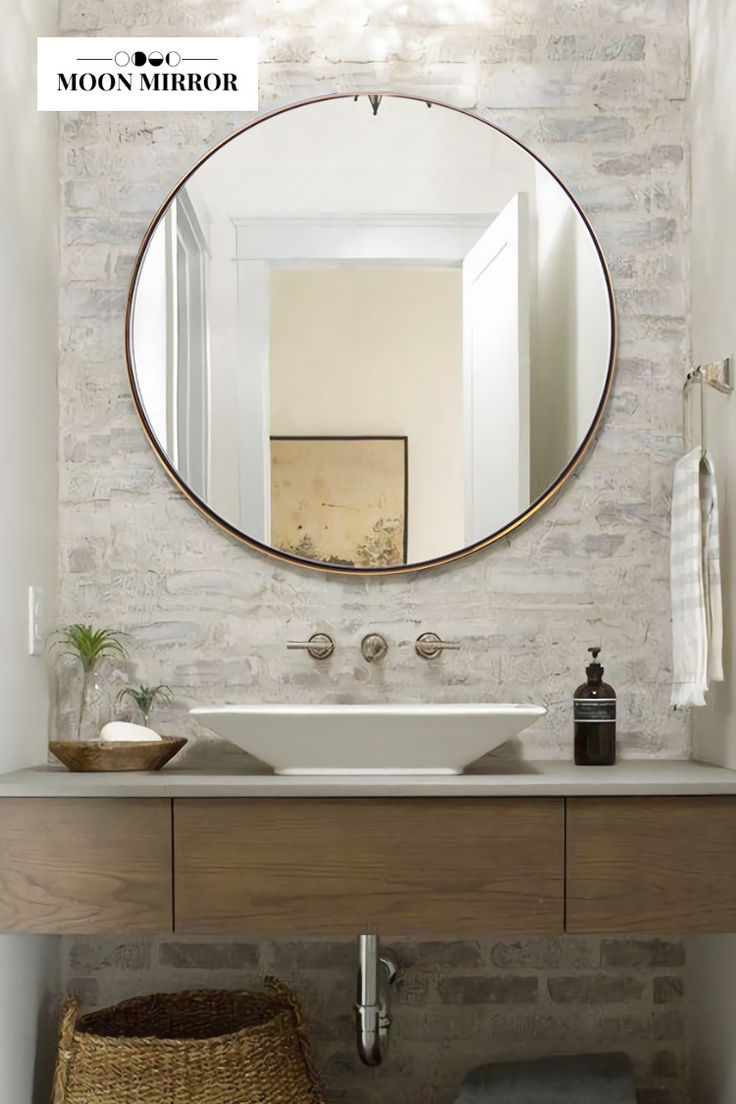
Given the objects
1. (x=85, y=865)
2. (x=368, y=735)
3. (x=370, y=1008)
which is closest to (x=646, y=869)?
(x=368, y=735)

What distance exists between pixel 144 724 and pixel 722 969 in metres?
1.17

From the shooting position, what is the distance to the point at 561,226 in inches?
93.5

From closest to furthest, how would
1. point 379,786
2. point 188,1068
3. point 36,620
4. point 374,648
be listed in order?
1. point 379,786
2. point 188,1068
3. point 36,620
4. point 374,648

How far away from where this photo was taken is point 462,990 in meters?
2.34

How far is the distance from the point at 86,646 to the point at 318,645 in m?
0.45

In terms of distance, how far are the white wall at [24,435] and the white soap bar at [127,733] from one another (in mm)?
168

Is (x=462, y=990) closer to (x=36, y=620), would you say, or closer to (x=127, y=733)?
(x=127, y=733)

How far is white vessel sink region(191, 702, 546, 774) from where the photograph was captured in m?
1.88

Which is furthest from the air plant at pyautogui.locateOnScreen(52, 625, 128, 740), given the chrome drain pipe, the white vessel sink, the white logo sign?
the white logo sign

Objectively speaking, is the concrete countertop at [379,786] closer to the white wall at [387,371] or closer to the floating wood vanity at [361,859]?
the floating wood vanity at [361,859]

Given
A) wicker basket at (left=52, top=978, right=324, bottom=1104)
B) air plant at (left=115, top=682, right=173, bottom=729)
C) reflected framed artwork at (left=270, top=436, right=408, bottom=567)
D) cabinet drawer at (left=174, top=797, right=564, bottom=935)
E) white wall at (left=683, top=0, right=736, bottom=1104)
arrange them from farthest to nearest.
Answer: reflected framed artwork at (left=270, top=436, right=408, bottom=567) → air plant at (left=115, top=682, right=173, bottom=729) → white wall at (left=683, top=0, right=736, bottom=1104) → wicker basket at (left=52, top=978, right=324, bottom=1104) → cabinet drawer at (left=174, top=797, right=564, bottom=935)

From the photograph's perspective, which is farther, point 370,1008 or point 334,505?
point 334,505

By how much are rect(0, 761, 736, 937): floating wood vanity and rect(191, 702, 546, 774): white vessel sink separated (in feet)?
0.29

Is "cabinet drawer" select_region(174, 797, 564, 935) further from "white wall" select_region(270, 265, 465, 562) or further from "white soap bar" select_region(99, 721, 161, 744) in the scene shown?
"white wall" select_region(270, 265, 465, 562)
